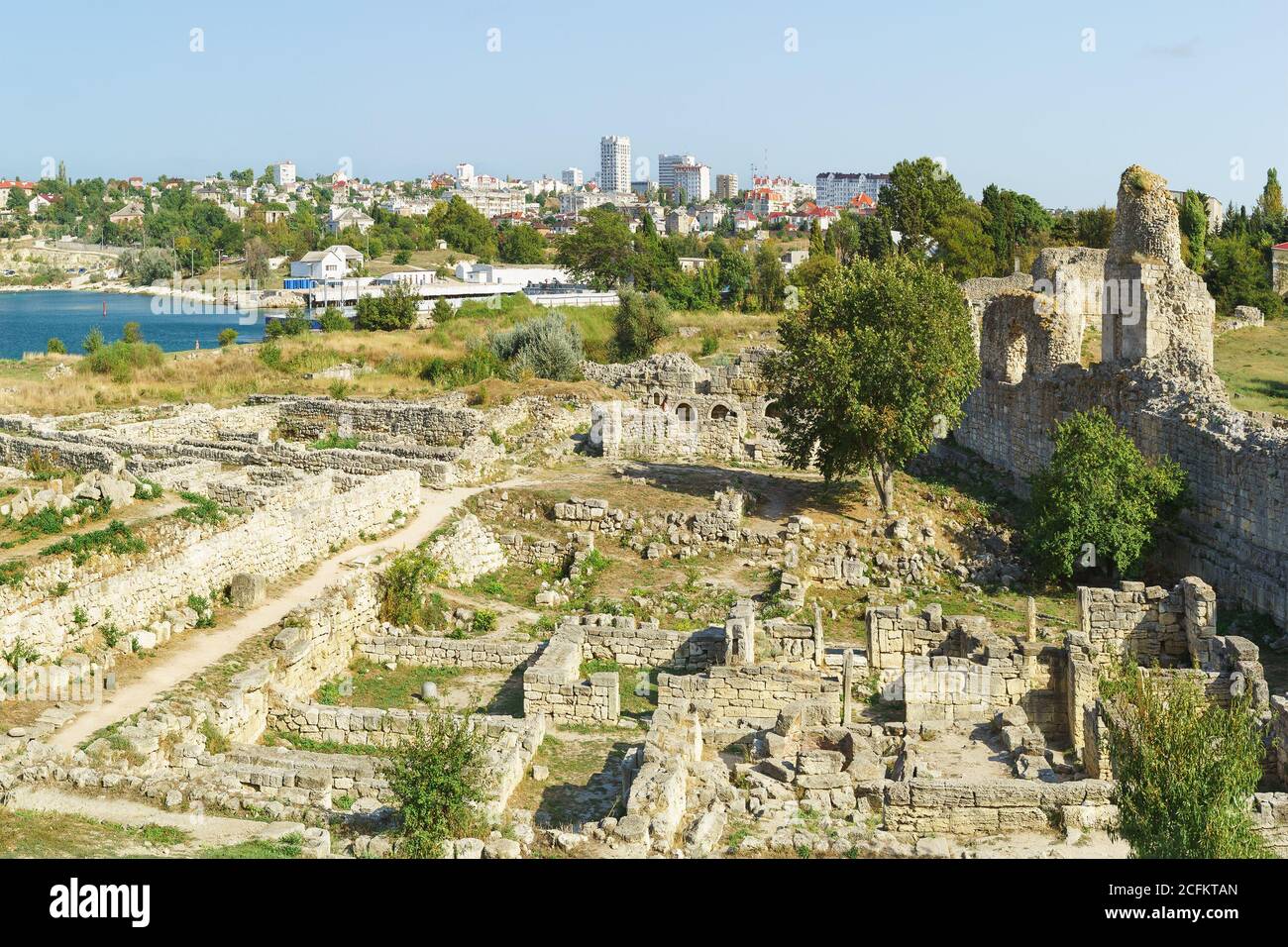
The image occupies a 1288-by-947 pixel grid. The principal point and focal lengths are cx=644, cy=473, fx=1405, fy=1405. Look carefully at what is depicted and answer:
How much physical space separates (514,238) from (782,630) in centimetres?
11905

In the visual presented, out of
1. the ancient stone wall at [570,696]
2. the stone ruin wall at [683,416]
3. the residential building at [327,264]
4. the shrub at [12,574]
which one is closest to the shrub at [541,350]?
the stone ruin wall at [683,416]

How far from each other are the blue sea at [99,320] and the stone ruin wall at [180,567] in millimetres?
64082

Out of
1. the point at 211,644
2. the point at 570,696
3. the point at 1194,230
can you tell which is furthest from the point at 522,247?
the point at 570,696

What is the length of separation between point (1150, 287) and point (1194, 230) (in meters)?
36.8

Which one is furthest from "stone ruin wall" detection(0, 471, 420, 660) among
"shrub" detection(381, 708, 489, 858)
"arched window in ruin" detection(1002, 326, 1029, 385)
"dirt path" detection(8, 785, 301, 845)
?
"arched window in ruin" detection(1002, 326, 1029, 385)

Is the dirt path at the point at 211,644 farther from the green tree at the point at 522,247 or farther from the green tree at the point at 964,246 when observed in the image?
the green tree at the point at 522,247

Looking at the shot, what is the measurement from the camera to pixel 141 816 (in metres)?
12.3

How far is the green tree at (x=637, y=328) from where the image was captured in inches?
1822

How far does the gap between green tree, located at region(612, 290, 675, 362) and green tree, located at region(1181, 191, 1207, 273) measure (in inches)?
921

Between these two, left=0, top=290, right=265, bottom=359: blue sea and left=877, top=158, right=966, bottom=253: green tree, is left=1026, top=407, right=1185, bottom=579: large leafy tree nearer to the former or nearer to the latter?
left=877, top=158, right=966, bottom=253: green tree

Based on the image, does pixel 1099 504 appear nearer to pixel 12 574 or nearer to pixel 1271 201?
pixel 12 574

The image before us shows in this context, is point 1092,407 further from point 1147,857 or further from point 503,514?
point 1147,857

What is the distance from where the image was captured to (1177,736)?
10.6m

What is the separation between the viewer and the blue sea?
327ft
